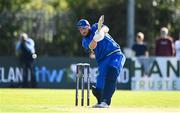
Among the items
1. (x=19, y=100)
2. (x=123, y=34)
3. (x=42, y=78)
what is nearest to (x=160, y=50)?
(x=42, y=78)

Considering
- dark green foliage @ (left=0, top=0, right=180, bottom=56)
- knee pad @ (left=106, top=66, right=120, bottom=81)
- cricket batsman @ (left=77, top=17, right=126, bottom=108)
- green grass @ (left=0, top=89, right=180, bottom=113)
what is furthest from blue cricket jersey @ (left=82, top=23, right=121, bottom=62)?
dark green foliage @ (left=0, top=0, right=180, bottom=56)

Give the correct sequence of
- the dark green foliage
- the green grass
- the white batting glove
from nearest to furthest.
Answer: the white batting glove < the green grass < the dark green foliage

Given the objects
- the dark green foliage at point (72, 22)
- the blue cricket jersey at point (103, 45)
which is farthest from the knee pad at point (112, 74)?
the dark green foliage at point (72, 22)

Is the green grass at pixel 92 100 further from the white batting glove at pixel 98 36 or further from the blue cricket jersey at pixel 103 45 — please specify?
the white batting glove at pixel 98 36

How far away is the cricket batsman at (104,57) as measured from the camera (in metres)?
15.9

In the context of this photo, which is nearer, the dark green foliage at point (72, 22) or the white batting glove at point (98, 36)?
the white batting glove at point (98, 36)

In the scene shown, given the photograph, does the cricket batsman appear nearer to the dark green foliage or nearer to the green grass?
the green grass

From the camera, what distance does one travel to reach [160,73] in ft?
94.1

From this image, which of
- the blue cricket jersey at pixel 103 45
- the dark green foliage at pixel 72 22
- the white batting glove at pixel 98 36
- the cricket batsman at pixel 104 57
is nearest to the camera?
the white batting glove at pixel 98 36

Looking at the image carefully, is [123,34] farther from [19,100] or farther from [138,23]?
[19,100]

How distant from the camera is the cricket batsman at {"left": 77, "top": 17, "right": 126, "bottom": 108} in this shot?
1588 centimetres

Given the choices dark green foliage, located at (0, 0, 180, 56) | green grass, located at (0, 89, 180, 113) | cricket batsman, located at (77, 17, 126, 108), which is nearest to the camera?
cricket batsman, located at (77, 17, 126, 108)

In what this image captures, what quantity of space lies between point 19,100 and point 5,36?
2381 cm

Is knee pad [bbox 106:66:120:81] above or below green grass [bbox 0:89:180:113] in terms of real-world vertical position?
above
